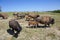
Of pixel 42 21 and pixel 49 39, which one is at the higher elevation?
pixel 42 21

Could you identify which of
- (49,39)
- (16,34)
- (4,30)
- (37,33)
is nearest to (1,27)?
(4,30)

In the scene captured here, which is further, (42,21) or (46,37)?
(42,21)

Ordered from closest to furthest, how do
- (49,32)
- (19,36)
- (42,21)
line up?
1. (19,36)
2. (49,32)
3. (42,21)

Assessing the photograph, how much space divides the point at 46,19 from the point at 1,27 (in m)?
5.95

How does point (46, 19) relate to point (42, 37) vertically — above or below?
above

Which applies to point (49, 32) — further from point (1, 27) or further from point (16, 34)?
point (1, 27)

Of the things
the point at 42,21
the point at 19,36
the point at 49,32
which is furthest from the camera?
the point at 42,21

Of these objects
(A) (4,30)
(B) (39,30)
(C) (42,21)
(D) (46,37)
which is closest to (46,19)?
(C) (42,21)

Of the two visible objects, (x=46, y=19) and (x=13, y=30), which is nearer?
(x=13, y=30)

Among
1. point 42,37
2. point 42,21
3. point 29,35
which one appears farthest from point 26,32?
point 42,21

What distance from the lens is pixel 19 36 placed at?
19.0 m

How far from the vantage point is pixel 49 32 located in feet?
66.4

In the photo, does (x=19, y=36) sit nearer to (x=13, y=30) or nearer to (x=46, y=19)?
(x=13, y=30)

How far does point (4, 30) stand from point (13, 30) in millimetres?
1124
